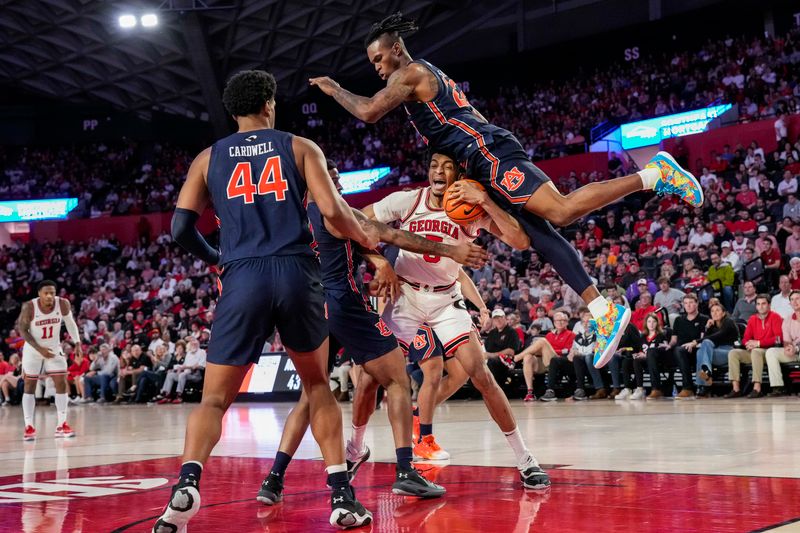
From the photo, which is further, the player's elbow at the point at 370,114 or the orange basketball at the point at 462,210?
the orange basketball at the point at 462,210

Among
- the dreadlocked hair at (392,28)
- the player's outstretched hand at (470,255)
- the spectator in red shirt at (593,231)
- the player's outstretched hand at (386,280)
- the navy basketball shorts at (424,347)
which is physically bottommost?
the navy basketball shorts at (424,347)

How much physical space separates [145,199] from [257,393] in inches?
688

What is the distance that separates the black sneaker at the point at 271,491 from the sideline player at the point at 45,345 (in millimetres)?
6355

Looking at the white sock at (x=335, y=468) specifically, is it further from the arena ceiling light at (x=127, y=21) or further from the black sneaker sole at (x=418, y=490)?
the arena ceiling light at (x=127, y=21)

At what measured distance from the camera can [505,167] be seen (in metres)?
5.24

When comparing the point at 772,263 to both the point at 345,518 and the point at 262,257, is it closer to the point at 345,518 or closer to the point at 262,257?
the point at 345,518

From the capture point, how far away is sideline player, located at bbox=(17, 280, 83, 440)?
10672 millimetres

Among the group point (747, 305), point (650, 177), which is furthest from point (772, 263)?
point (650, 177)

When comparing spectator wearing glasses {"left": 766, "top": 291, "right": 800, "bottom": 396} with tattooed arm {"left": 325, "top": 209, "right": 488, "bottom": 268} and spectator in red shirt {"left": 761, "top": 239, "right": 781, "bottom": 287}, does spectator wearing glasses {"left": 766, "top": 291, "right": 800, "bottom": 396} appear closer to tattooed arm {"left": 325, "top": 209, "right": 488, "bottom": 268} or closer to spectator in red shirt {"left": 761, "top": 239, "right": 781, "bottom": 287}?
spectator in red shirt {"left": 761, "top": 239, "right": 781, "bottom": 287}

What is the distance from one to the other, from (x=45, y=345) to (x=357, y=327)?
7.03 meters

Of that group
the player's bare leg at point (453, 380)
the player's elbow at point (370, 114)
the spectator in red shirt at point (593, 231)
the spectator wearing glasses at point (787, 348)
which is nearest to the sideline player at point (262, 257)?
the player's elbow at point (370, 114)

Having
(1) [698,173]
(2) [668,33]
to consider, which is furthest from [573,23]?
(1) [698,173]

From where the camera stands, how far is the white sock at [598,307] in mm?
5270

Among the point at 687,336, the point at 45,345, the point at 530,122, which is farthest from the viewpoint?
the point at 530,122
